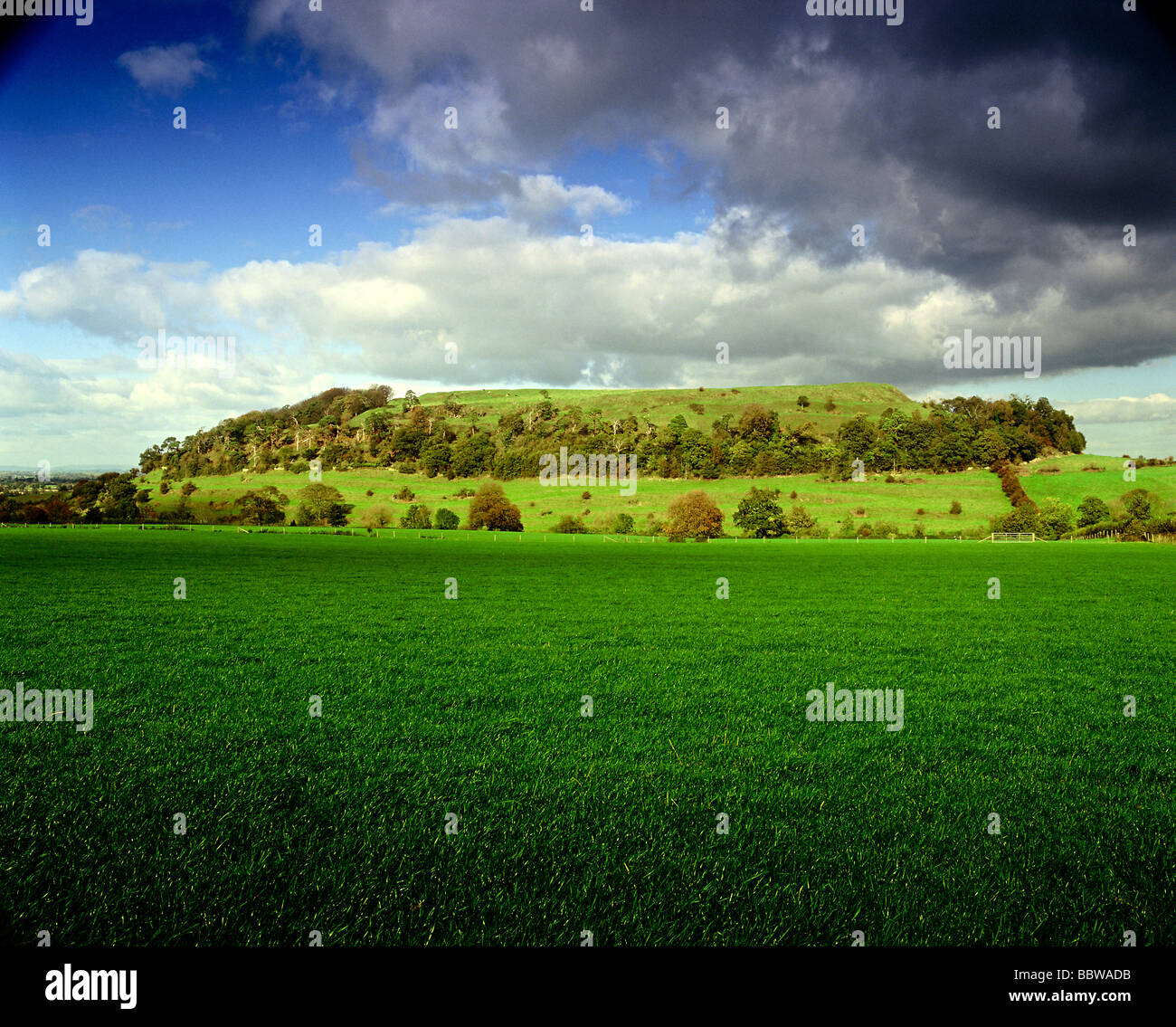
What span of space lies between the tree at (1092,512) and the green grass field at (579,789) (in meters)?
125

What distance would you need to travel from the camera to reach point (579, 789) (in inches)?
293

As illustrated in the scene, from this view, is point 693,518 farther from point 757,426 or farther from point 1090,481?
point 1090,481

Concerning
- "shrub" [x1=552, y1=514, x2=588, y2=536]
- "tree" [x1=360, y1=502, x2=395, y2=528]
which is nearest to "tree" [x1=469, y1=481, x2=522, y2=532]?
"shrub" [x1=552, y1=514, x2=588, y2=536]

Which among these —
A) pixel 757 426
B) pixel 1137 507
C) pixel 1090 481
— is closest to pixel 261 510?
pixel 757 426

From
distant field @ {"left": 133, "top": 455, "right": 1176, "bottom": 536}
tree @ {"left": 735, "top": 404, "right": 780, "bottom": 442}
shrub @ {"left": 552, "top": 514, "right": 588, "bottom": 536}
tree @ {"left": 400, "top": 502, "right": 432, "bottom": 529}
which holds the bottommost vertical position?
shrub @ {"left": 552, "top": 514, "right": 588, "bottom": 536}

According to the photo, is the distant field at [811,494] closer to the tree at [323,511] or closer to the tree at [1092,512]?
the tree at [323,511]

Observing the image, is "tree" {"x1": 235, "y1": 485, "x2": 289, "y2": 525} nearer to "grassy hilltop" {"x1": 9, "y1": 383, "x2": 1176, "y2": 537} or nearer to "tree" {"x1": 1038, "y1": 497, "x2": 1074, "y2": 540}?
"grassy hilltop" {"x1": 9, "y1": 383, "x2": 1176, "y2": 537}

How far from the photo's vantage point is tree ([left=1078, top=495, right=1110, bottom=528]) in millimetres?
118250

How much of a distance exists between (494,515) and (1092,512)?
111 meters

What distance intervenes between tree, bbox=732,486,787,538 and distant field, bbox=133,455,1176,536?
13.4 feet

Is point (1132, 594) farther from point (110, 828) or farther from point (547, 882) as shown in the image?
point (110, 828)

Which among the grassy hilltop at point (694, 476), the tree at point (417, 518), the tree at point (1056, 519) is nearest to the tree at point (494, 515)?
the grassy hilltop at point (694, 476)

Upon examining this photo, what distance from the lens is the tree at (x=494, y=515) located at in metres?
115
